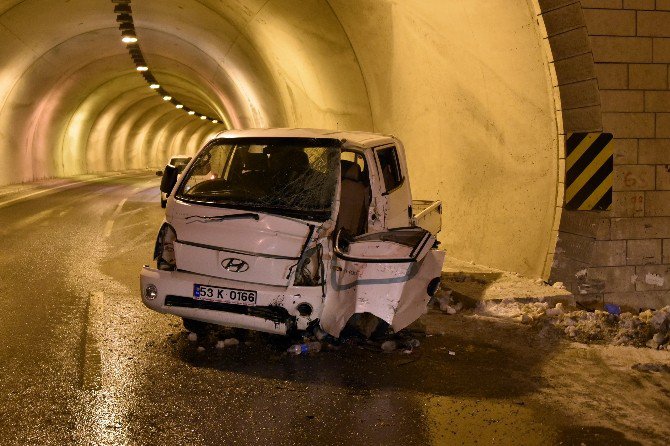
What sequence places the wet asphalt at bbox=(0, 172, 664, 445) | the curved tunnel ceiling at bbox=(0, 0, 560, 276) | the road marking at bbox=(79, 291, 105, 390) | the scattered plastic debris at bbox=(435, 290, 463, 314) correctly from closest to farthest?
1. the wet asphalt at bbox=(0, 172, 664, 445)
2. the road marking at bbox=(79, 291, 105, 390)
3. the scattered plastic debris at bbox=(435, 290, 463, 314)
4. the curved tunnel ceiling at bbox=(0, 0, 560, 276)

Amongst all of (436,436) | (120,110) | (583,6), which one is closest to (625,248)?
(583,6)

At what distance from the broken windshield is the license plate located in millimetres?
881

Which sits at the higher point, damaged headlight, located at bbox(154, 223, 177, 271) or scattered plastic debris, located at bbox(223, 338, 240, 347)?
damaged headlight, located at bbox(154, 223, 177, 271)

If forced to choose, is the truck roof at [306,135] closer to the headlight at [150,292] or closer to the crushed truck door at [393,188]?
the crushed truck door at [393,188]

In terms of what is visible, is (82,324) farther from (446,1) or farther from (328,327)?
(446,1)

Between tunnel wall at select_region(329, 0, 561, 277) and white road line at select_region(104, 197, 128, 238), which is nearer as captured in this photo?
tunnel wall at select_region(329, 0, 561, 277)

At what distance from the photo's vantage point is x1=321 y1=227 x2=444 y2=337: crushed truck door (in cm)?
648

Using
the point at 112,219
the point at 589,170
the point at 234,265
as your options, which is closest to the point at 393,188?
the point at 234,265

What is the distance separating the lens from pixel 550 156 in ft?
31.2

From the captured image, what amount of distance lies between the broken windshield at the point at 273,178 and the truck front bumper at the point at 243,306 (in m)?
0.82

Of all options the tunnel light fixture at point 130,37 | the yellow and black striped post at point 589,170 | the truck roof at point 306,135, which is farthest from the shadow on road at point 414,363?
the tunnel light fixture at point 130,37

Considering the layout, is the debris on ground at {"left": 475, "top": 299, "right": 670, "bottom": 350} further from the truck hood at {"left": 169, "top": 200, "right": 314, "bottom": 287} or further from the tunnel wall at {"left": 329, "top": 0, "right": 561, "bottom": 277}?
the truck hood at {"left": 169, "top": 200, "right": 314, "bottom": 287}

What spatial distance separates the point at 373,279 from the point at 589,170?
3.85 m

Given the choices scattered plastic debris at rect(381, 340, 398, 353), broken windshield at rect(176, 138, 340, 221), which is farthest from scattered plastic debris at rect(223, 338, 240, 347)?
A: scattered plastic debris at rect(381, 340, 398, 353)
